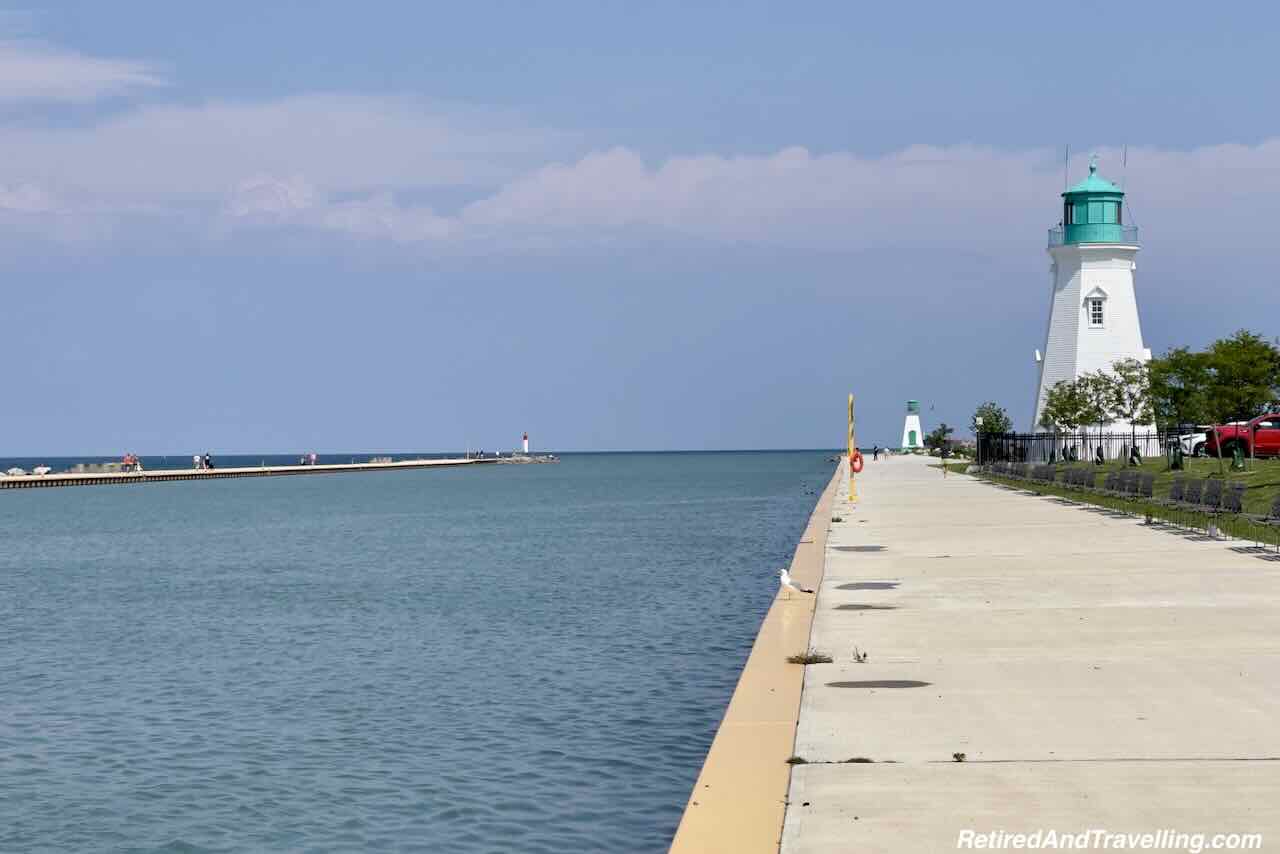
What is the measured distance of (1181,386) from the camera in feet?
228

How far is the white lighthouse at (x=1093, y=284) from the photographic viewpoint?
7706cm

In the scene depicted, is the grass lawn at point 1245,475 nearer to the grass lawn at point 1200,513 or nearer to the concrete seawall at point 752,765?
the grass lawn at point 1200,513

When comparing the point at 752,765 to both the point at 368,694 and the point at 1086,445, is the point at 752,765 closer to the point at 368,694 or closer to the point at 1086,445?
the point at 368,694

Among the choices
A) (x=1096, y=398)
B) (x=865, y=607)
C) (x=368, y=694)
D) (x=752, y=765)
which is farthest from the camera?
(x=1096, y=398)

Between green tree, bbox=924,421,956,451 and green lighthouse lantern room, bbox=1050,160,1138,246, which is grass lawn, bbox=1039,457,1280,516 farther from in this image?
green tree, bbox=924,421,956,451

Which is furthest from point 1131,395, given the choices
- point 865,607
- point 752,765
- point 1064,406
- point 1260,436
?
point 752,765

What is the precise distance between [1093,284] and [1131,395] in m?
6.42

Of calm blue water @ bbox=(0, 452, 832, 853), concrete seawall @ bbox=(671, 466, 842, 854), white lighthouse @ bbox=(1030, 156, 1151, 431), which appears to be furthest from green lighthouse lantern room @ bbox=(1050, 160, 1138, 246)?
concrete seawall @ bbox=(671, 466, 842, 854)

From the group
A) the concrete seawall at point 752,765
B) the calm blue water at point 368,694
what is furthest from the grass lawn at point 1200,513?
the concrete seawall at point 752,765

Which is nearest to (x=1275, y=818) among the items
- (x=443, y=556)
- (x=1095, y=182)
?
(x=443, y=556)

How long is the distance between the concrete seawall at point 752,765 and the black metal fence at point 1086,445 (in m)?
59.6

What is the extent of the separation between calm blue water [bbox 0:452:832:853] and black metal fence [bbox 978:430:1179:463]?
128ft

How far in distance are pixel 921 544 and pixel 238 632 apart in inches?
525

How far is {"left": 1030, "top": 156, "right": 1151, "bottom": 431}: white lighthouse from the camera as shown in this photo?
3034 inches
